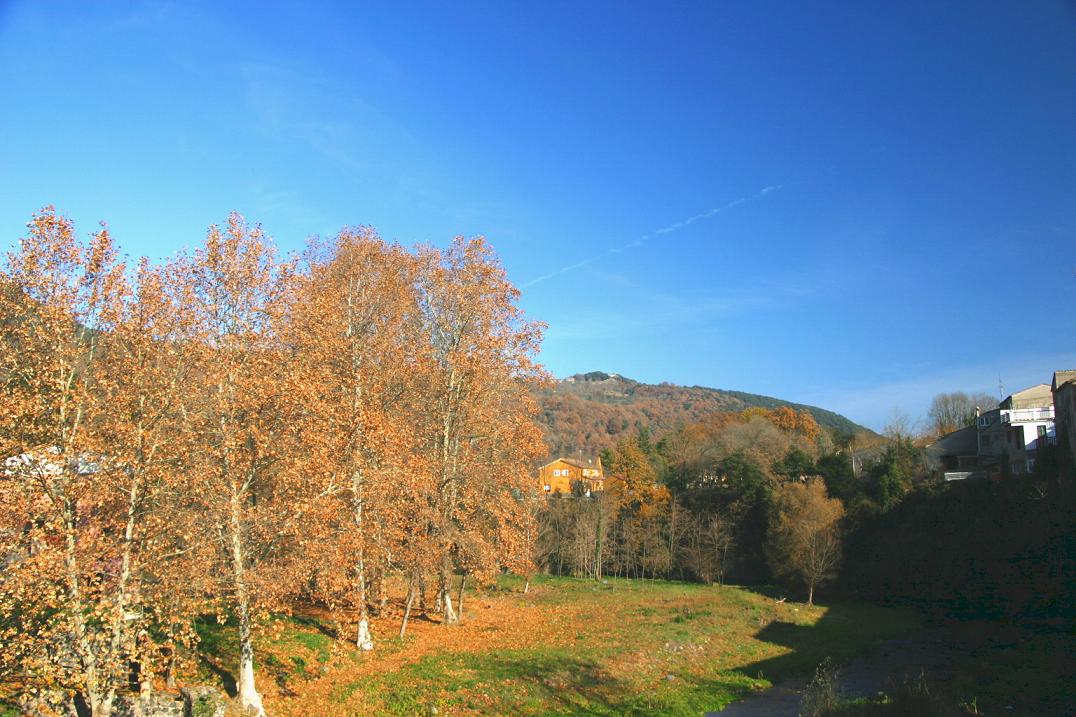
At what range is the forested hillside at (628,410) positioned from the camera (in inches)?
4220

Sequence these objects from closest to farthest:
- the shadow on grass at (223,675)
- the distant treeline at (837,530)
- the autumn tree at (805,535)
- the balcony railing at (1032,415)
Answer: the shadow on grass at (223,675)
the distant treeline at (837,530)
the autumn tree at (805,535)
the balcony railing at (1032,415)

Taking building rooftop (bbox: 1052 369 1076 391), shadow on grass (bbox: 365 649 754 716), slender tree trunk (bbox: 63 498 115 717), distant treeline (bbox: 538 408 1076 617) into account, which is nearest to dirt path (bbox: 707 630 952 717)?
shadow on grass (bbox: 365 649 754 716)

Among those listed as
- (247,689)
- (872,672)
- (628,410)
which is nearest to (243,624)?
(247,689)

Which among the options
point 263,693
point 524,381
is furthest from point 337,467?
point 524,381

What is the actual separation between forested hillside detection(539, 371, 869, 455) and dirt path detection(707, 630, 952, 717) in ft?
151

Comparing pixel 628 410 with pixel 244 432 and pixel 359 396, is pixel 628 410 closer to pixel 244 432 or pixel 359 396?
pixel 359 396

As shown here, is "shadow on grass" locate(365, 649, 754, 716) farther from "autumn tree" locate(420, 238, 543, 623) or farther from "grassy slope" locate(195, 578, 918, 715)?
"autumn tree" locate(420, 238, 543, 623)

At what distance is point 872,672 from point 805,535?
Answer: 18266 millimetres

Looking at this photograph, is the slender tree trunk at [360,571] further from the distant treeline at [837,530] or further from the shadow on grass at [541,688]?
the distant treeline at [837,530]

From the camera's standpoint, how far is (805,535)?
4034 cm

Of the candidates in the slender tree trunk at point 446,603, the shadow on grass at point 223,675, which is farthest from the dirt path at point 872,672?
the shadow on grass at point 223,675

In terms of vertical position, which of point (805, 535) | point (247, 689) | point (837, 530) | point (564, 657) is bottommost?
point (564, 657)

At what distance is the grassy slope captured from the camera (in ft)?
53.2

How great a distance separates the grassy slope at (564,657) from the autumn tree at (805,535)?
13.1 ft
